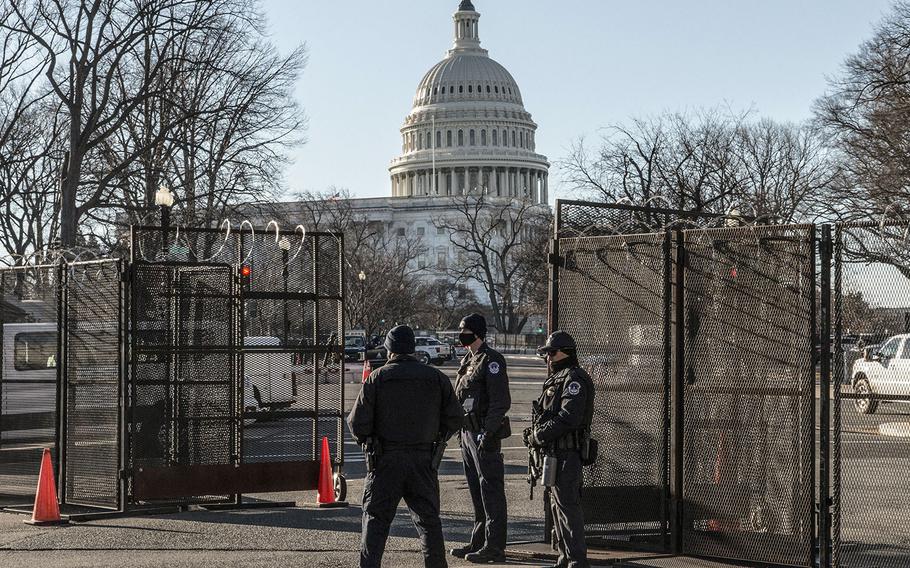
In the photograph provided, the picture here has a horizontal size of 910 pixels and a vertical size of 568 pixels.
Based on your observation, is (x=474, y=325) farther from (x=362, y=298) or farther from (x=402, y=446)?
(x=362, y=298)

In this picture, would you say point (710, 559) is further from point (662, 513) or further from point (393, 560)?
point (393, 560)

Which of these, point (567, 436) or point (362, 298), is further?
point (362, 298)

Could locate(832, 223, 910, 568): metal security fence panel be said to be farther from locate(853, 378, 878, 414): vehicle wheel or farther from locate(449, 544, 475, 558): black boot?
locate(449, 544, 475, 558): black boot

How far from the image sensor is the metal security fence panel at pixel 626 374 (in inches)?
444

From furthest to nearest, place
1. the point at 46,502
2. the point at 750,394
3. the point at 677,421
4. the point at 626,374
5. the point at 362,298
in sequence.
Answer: the point at 362,298 → the point at 46,502 → the point at 626,374 → the point at 677,421 → the point at 750,394

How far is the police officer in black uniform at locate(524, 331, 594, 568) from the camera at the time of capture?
9914 mm

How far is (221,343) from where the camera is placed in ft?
47.5

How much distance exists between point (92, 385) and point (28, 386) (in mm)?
7179

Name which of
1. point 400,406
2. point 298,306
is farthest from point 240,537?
point 400,406

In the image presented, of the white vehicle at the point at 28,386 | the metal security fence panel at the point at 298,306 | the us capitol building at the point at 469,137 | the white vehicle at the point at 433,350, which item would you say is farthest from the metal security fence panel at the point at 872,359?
the us capitol building at the point at 469,137

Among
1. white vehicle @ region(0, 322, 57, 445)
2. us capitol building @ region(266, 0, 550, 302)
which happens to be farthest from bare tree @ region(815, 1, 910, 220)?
us capitol building @ region(266, 0, 550, 302)

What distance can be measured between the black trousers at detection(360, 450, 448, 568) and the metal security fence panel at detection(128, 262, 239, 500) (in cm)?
502

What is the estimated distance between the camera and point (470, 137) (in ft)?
530

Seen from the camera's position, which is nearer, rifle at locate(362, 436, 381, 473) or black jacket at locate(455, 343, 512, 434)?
rifle at locate(362, 436, 381, 473)
